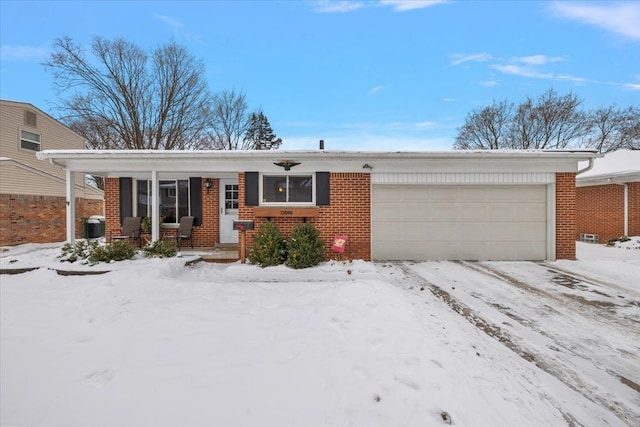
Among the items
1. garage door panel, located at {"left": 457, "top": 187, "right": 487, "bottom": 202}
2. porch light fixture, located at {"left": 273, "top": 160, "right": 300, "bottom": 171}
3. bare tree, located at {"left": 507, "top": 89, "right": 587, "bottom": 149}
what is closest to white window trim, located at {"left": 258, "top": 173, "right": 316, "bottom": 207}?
porch light fixture, located at {"left": 273, "top": 160, "right": 300, "bottom": 171}

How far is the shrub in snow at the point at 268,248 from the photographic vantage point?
699 cm

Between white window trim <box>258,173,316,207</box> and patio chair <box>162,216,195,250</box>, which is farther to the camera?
patio chair <box>162,216,195,250</box>

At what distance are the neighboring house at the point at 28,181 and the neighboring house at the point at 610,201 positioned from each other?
2048 centimetres

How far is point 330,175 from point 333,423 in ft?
20.4

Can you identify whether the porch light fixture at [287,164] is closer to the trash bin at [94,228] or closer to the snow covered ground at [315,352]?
the snow covered ground at [315,352]

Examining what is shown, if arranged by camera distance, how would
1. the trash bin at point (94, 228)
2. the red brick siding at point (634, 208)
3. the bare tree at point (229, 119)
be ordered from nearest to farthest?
the red brick siding at point (634, 208) < the trash bin at point (94, 228) < the bare tree at point (229, 119)

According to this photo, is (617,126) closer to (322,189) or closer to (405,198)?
(405,198)

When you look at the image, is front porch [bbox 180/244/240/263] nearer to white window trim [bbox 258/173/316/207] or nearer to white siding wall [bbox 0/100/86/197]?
white window trim [bbox 258/173/316/207]

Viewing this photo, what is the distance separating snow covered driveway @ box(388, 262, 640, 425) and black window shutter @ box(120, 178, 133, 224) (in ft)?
27.4

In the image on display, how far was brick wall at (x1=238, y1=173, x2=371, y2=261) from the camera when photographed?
7.79 m

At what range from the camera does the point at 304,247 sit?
6.89 m

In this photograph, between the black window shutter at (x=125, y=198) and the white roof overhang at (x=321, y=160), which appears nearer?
the white roof overhang at (x=321, y=160)

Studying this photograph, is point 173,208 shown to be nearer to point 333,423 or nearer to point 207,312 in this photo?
point 207,312

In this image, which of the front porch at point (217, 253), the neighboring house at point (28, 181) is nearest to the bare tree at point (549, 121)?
A: the front porch at point (217, 253)
